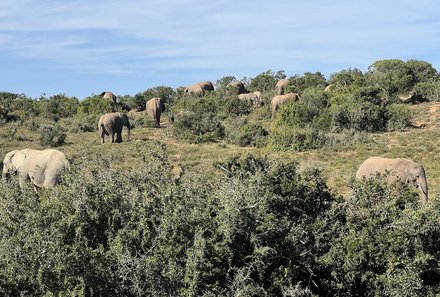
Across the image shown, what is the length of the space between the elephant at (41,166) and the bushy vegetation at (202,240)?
4974 millimetres

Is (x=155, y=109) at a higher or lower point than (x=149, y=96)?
lower

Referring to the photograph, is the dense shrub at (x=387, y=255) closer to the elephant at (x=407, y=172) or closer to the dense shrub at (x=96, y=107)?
the elephant at (x=407, y=172)

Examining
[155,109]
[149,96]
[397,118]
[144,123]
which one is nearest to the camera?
[397,118]

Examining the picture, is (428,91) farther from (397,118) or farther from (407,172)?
(407,172)

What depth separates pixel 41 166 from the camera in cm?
1323

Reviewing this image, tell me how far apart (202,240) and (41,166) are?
8429mm

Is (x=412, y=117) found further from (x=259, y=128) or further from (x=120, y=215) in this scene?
(x=120, y=215)

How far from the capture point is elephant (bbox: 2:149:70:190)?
12.8 metres

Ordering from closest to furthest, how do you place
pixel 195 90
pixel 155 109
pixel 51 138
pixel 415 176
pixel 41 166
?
pixel 41 166 → pixel 415 176 → pixel 51 138 → pixel 155 109 → pixel 195 90

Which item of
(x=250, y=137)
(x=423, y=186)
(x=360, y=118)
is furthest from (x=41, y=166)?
(x=360, y=118)

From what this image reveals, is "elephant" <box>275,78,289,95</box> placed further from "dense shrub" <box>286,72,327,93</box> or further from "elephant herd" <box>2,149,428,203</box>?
"elephant herd" <box>2,149,428,203</box>

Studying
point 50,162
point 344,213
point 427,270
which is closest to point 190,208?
point 344,213

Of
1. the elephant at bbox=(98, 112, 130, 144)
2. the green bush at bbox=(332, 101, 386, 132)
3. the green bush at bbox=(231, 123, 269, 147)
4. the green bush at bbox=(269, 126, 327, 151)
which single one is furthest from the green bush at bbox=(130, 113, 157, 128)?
the green bush at bbox=(332, 101, 386, 132)

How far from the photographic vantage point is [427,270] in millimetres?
7023
